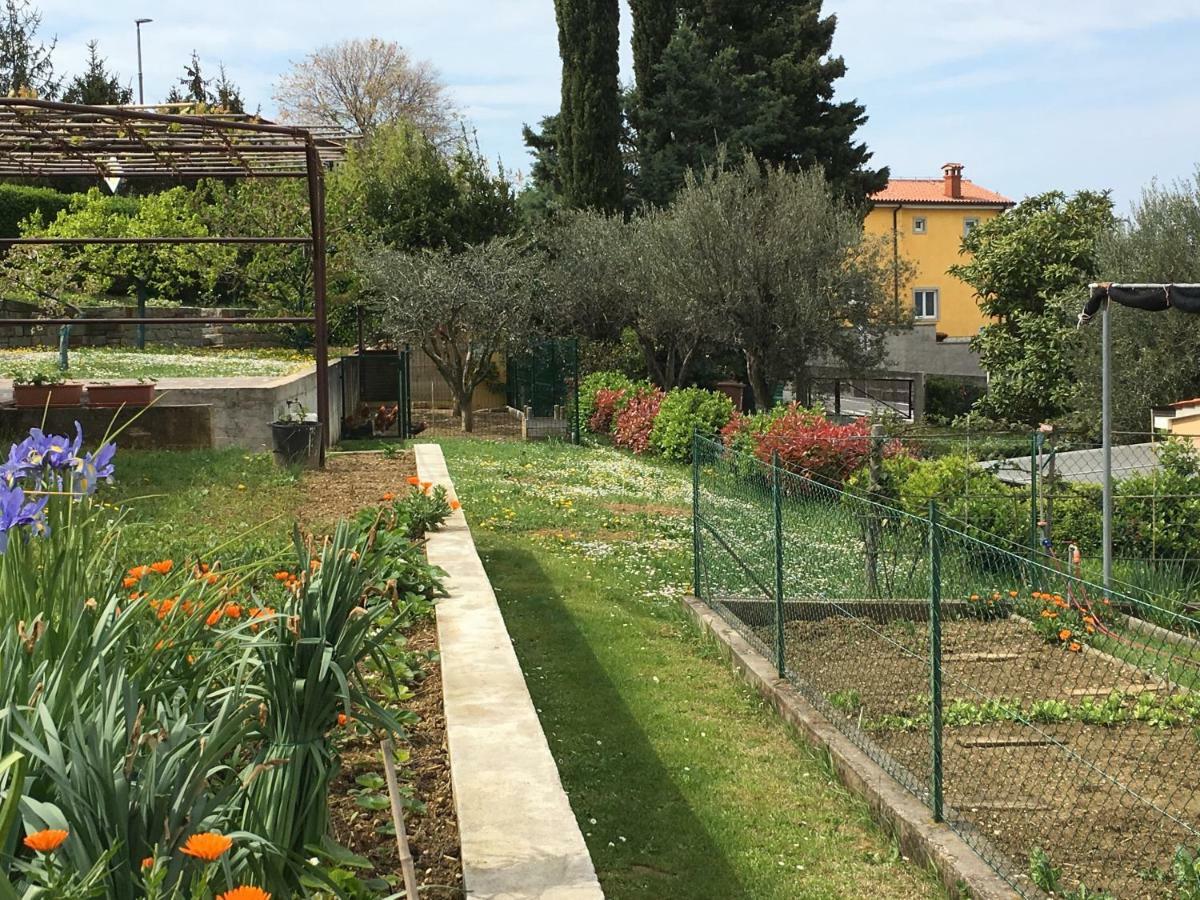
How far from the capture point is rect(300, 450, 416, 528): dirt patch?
8.38 meters

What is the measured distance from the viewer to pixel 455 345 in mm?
23312

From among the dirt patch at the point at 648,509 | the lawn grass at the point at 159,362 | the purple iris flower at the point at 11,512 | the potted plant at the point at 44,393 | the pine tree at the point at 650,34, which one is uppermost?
the pine tree at the point at 650,34

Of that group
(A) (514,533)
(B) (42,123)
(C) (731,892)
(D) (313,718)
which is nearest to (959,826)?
(C) (731,892)

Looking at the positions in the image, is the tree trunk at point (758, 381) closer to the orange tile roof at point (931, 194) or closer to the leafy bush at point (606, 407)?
the leafy bush at point (606, 407)

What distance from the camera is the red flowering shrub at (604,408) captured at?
22.8m

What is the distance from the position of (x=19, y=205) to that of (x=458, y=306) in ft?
37.5

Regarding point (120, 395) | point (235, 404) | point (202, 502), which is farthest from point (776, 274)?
point (202, 502)

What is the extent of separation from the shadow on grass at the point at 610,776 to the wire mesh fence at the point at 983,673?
916 millimetres

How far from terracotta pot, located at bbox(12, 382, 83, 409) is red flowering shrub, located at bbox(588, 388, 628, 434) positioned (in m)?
12.4

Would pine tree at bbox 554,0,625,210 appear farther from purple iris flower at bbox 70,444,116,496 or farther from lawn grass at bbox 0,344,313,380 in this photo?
purple iris flower at bbox 70,444,116,496

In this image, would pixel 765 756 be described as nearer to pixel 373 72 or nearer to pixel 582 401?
pixel 582 401

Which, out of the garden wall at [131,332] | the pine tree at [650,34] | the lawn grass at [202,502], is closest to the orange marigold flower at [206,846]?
the lawn grass at [202,502]

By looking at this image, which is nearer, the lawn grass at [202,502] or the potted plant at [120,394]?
the lawn grass at [202,502]

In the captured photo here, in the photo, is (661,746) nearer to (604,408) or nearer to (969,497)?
(969,497)
